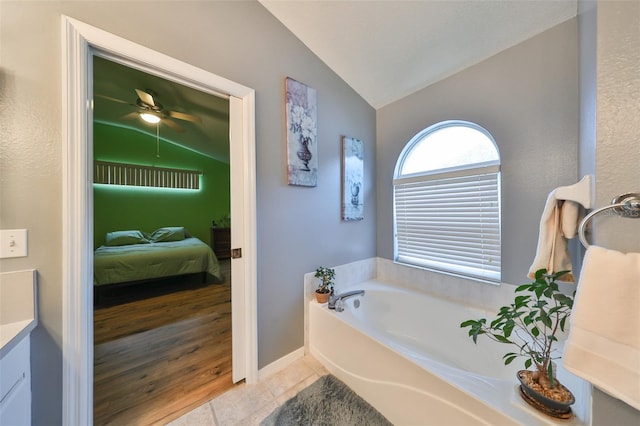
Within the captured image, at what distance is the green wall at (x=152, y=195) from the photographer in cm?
419

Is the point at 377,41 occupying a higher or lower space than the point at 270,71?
higher

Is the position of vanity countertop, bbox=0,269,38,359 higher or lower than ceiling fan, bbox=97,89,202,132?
lower

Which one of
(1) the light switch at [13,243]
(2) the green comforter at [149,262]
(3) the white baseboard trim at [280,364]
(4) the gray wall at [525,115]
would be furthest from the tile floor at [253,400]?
(2) the green comforter at [149,262]

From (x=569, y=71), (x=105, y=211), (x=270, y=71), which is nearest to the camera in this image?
(x=569, y=71)

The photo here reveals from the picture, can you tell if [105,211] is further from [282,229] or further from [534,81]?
[534,81]

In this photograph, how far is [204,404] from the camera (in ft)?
4.38

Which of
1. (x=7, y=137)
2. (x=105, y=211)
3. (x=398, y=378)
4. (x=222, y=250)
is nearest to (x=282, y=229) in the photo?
(x=398, y=378)

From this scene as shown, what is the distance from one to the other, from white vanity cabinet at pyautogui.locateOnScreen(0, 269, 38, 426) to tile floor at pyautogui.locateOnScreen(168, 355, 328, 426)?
700mm

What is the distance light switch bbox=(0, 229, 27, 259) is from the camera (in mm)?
850

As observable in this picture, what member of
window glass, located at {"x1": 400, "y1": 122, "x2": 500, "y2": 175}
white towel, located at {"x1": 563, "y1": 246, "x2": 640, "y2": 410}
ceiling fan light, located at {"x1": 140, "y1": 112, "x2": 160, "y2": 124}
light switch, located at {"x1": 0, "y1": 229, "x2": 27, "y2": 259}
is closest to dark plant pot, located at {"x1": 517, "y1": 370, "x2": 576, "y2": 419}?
white towel, located at {"x1": 563, "y1": 246, "x2": 640, "y2": 410}

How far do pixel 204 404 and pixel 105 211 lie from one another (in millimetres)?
4712

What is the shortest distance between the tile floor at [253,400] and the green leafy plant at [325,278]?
576mm

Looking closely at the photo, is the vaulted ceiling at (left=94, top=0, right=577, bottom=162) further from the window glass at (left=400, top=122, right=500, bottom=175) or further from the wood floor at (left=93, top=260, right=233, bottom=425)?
the wood floor at (left=93, top=260, right=233, bottom=425)

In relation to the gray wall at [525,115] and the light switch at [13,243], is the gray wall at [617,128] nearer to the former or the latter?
the gray wall at [525,115]
